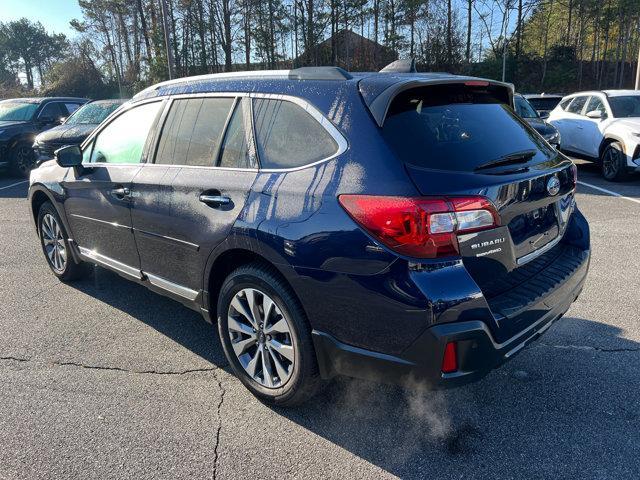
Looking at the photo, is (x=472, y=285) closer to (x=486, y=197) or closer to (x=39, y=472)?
(x=486, y=197)

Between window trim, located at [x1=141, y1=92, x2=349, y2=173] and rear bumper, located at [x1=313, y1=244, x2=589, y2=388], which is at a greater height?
window trim, located at [x1=141, y1=92, x2=349, y2=173]

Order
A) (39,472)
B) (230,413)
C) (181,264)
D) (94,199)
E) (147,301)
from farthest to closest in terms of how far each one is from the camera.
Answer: (147,301) < (94,199) < (181,264) < (230,413) < (39,472)

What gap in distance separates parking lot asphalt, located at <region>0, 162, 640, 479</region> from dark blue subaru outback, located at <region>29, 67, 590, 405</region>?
316mm

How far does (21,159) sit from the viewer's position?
11.9 metres

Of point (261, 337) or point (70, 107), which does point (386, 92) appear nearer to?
point (261, 337)

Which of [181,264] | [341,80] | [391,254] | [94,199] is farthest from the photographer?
[94,199]

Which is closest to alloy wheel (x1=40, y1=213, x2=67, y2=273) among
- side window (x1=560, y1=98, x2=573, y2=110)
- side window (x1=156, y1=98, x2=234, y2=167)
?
side window (x1=156, y1=98, x2=234, y2=167)

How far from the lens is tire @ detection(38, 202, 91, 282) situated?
183 inches

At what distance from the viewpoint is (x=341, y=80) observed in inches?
101

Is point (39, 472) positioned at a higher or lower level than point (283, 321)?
lower

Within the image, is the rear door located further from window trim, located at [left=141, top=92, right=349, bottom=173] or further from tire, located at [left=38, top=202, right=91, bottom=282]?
tire, located at [left=38, top=202, right=91, bottom=282]

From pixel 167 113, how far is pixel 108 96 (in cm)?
4276

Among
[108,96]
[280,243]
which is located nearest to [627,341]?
[280,243]

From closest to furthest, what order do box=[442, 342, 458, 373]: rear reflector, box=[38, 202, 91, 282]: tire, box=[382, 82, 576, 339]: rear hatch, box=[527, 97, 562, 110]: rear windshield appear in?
box=[442, 342, 458, 373]: rear reflector → box=[382, 82, 576, 339]: rear hatch → box=[38, 202, 91, 282]: tire → box=[527, 97, 562, 110]: rear windshield
